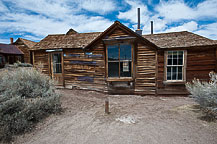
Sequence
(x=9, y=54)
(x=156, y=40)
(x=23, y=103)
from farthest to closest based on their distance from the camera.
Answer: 1. (x=9, y=54)
2. (x=156, y=40)
3. (x=23, y=103)

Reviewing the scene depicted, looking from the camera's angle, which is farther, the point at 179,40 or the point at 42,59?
the point at 42,59

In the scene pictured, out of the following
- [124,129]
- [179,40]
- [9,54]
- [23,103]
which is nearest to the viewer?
[124,129]

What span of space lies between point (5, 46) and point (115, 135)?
95.9 ft

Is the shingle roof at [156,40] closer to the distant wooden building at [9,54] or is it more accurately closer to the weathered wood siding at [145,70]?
the weathered wood siding at [145,70]

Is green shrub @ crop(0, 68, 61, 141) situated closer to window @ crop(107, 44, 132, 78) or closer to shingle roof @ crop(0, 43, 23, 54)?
window @ crop(107, 44, 132, 78)

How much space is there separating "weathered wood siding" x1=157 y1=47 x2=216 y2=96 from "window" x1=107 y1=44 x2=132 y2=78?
190 centimetres

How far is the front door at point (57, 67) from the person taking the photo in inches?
346

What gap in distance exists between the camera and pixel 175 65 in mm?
7082

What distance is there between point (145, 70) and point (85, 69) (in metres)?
4.03

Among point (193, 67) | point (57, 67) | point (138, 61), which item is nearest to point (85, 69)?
point (57, 67)

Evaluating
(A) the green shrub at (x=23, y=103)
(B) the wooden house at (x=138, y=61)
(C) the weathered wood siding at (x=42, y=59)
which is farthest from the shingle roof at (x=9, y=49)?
(A) the green shrub at (x=23, y=103)

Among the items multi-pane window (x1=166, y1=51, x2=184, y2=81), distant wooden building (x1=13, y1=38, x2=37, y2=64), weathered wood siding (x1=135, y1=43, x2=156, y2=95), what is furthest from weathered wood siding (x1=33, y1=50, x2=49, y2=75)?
distant wooden building (x1=13, y1=38, x2=37, y2=64)

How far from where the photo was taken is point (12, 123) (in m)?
3.13

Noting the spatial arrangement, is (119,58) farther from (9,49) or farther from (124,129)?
(9,49)
